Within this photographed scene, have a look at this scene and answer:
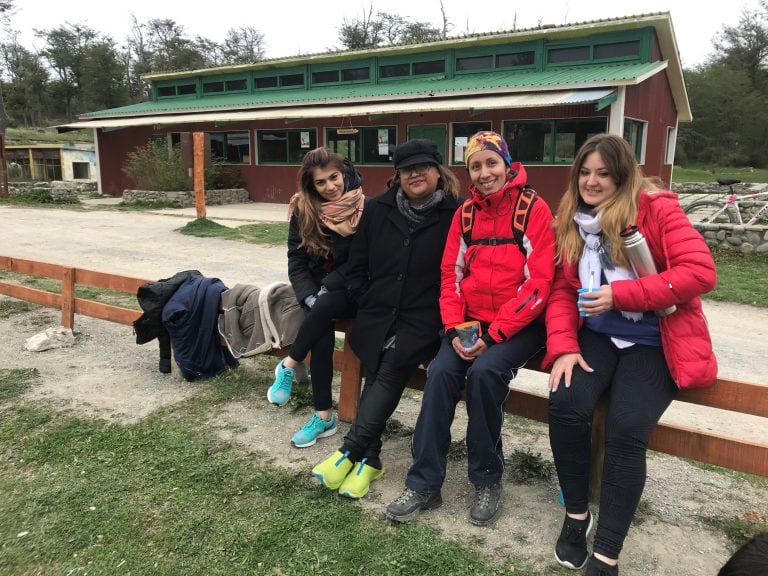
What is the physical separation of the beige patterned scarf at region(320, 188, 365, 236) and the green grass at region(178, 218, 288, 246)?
7342 millimetres

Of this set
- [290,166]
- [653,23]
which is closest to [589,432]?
[653,23]

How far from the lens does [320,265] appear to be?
11.7 feet

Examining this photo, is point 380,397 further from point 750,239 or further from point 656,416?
point 750,239

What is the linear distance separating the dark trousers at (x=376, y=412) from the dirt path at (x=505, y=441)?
18 centimetres

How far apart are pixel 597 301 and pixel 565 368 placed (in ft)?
0.96

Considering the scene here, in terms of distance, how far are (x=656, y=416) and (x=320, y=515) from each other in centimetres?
142

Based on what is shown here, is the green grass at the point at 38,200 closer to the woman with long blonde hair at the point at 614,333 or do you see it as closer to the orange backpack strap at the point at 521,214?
the orange backpack strap at the point at 521,214

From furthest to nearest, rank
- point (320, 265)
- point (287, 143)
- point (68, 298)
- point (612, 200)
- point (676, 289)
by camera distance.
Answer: point (287, 143) < point (68, 298) < point (320, 265) < point (612, 200) < point (676, 289)

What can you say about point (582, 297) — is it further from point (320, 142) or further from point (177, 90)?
point (177, 90)

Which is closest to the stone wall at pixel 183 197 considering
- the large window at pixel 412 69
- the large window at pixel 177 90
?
the large window at pixel 412 69

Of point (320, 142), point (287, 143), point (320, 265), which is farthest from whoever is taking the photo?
point (287, 143)

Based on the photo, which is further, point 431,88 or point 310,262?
point 431,88

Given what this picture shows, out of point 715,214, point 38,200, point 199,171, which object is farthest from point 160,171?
point 715,214

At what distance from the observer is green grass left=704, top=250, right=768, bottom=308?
683cm
